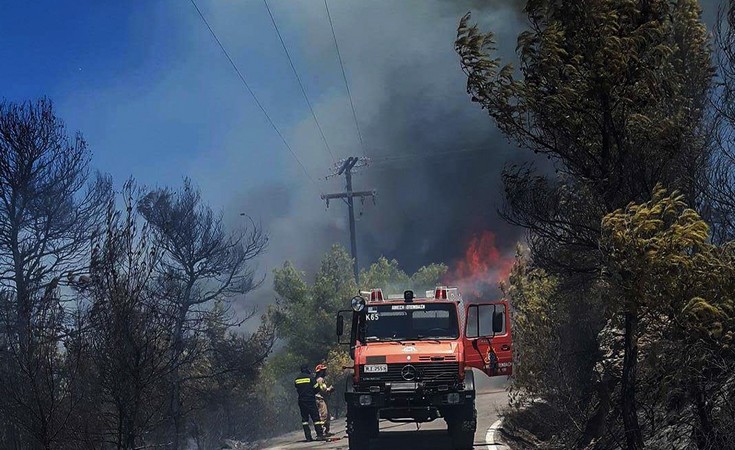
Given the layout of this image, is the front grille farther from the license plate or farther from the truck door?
the truck door

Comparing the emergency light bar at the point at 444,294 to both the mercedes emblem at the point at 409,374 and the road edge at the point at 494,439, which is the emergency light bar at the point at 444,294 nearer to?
the mercedes emblem at the point at 409,374

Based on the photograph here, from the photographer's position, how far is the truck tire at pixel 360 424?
12477 mm

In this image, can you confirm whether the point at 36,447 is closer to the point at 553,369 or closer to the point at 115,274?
the point at 115,274

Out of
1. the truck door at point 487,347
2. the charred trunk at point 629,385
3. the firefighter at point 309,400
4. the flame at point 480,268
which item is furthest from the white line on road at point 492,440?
the flame at point 480,268

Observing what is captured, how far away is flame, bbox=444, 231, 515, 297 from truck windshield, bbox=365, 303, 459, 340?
3018 centimetres

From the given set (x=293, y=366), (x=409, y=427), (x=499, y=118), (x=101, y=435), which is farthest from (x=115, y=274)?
(x=293, y=366)

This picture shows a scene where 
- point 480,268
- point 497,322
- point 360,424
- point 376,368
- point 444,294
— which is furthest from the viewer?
point 480,268

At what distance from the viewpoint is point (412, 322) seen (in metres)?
13.1

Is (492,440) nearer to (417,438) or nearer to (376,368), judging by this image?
(417,438)

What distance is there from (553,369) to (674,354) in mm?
6463

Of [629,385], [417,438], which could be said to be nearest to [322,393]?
[417,438]

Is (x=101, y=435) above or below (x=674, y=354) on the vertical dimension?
below

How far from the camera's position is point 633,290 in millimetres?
5781

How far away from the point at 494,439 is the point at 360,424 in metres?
3.10
